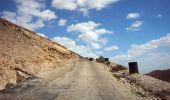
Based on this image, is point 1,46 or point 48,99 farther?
point 1,46

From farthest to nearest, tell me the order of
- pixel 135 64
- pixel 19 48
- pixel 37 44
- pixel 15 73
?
pixel 37 44
pixel 19 48
pixel 135 64
pixel 15 73

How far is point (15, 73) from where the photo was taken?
872 inches

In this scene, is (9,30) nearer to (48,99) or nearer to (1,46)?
(1,46)

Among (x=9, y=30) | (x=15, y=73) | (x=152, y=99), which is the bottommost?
(x=152, y=99)

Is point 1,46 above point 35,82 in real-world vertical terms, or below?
above

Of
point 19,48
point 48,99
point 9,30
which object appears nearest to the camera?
point 48,99

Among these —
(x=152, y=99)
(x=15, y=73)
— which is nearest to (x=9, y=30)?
(x=15, y=73)

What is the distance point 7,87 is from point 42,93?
12.7ft

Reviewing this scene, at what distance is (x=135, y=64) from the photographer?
25.5m

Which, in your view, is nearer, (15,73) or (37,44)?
(15,73)

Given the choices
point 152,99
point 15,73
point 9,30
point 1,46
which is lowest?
point 152,99

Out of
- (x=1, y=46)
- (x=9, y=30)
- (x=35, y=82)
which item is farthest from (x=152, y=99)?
(x=9, y=30)

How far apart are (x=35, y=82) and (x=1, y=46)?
9265mm

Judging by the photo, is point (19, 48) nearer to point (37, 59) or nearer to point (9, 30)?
point (37, 59)
